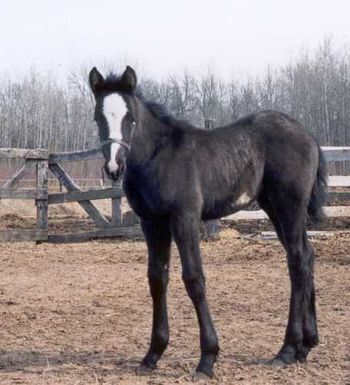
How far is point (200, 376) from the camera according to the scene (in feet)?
13.3

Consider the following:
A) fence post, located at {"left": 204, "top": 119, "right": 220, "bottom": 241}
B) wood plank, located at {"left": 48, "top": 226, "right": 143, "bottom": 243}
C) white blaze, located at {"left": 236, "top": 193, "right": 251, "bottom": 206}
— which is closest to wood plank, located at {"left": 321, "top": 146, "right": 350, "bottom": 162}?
fence post, located at {"left": 204, "top": 119, "right": 220, "bottom": 241}

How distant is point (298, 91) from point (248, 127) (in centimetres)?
4001

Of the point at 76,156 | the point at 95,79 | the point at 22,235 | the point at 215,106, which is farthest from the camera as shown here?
the point at 215,106

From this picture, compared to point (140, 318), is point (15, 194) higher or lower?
higher

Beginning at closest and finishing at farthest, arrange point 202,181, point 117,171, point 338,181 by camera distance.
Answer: point 117,171 → point 202,181 → point 338,181

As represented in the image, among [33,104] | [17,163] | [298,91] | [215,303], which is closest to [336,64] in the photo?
[298,91]

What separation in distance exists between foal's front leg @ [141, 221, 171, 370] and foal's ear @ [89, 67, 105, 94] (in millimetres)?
1029

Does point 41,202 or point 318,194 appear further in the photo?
point 41,202

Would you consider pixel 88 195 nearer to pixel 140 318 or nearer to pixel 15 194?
pixel 15 194

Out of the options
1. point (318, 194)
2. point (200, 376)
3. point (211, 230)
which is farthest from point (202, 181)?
point (211, 230)

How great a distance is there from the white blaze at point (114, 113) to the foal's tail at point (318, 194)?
5.79ft

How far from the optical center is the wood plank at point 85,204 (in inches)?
433

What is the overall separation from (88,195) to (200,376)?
23.4ft

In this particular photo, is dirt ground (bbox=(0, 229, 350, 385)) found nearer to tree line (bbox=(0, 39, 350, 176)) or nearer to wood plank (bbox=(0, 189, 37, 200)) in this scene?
wood plank (bbox=(0, 189, 37, 200))
